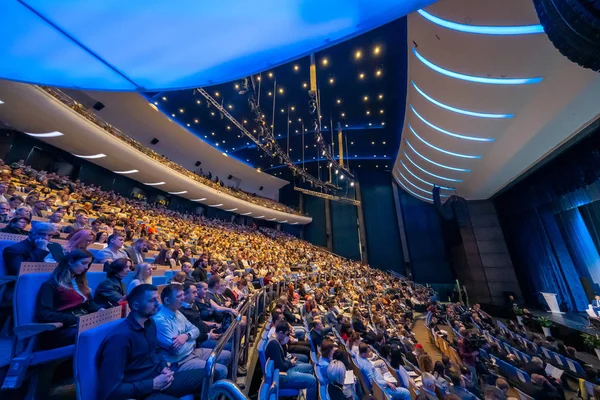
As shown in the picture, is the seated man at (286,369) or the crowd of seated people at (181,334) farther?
the seated man at (286,369)

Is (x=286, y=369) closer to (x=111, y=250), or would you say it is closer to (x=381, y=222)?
(x=111, y=250)

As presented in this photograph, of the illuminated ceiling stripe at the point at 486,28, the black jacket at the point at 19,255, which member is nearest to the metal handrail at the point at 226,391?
the black jacket at the point at 19,255

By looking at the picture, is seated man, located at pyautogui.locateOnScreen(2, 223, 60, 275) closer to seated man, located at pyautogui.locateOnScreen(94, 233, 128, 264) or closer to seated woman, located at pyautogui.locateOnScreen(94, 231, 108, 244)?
seated man, located at pyautogui.locateOnScreen(94, 233, 128, 264)

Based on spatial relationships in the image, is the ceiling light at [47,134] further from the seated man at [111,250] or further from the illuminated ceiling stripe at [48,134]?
the seated man at [111,250]

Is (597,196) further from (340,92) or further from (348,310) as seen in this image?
(340,92)

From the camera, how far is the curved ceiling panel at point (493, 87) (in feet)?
11.5

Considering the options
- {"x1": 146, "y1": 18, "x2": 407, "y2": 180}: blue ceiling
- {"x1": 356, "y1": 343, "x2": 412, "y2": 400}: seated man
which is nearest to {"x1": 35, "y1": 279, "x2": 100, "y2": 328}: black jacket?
{"x1": 356, "y1": 343, "x2": 412, "y2": 400}: seated man

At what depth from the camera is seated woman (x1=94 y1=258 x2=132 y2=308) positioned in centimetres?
185

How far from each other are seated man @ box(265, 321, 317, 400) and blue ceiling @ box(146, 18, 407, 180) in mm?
6271

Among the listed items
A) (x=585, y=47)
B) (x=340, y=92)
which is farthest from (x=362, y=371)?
(x=340, y=92)

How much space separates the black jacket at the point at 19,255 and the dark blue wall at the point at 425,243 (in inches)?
688

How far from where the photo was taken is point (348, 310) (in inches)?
270

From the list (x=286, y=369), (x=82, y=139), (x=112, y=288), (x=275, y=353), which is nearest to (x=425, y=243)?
(x=286, y=369)

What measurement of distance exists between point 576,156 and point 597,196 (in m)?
1.27
